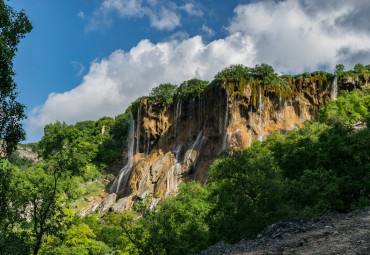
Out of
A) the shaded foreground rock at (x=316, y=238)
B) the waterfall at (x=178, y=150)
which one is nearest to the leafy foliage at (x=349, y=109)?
the waterfall at (x=178, y=150)

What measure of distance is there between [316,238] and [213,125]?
3526 centimetres

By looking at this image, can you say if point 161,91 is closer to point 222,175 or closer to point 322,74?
point 322,74

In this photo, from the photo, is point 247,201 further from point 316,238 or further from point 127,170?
point 127,170

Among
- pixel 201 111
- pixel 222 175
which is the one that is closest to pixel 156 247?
pixel 222 175

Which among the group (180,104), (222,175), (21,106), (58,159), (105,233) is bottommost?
(105,233)

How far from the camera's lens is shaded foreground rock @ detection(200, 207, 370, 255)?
26.1 feet

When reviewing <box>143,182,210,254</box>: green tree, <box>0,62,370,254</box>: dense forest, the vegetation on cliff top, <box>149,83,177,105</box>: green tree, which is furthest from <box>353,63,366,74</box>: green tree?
<box>143,182,210,254</box>: green tree

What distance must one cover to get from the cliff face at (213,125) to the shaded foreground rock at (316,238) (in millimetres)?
26494

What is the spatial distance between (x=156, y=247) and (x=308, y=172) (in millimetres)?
10735

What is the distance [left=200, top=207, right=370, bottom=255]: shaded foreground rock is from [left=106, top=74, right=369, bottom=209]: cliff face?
86.9ft

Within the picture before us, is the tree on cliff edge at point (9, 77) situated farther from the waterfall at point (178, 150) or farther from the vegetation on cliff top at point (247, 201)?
the waterfall at point (178, 150)

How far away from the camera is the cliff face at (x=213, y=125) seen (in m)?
42.7

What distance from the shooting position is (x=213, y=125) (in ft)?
147

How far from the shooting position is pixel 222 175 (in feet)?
52.2
